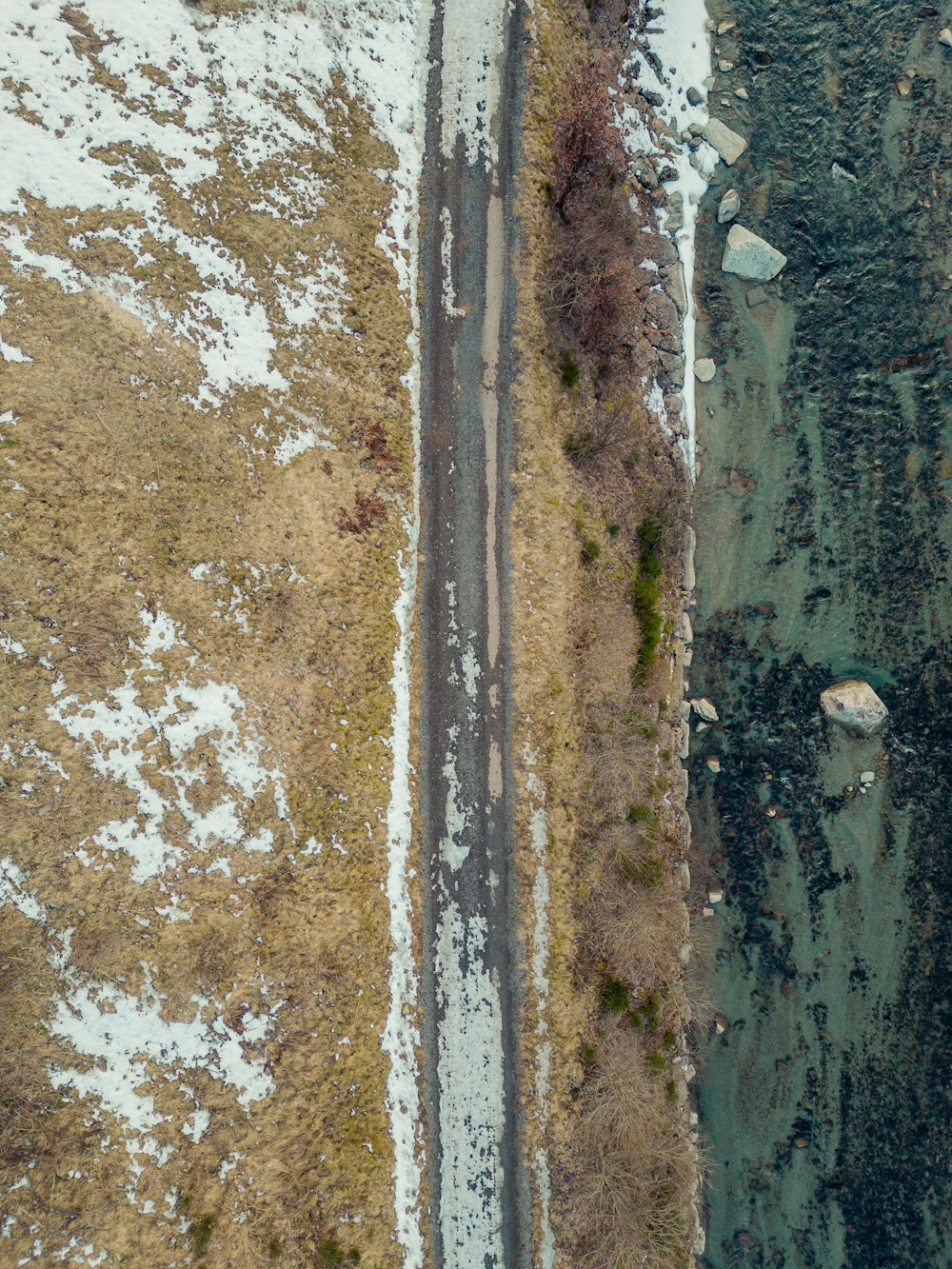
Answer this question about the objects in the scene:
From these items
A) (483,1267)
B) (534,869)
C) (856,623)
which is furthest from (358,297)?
(483,1267)

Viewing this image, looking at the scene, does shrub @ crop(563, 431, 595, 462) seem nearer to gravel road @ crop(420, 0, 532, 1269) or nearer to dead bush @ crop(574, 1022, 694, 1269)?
gravel road @ crop(420, 0, 532, 1269)

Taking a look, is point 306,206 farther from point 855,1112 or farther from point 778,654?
point 855,1112

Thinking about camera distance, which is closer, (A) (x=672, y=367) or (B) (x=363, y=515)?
(B) (x=363, y=515)

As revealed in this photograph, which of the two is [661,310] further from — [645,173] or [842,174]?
[842,174]

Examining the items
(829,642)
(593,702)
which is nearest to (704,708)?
(593,702)

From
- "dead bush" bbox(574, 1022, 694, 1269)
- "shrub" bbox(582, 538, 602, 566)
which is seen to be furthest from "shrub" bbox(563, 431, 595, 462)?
"dead bush" bbox(574, 1022, 694, 1269)

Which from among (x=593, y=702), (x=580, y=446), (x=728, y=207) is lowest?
(x=593, y=702)
